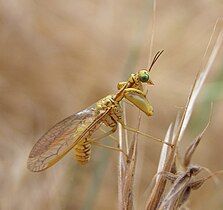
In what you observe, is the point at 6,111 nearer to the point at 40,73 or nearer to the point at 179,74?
the point at 40,73

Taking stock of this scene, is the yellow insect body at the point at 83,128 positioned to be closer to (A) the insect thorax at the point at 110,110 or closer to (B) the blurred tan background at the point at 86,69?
(A) the insect thorax at the point at 110,110

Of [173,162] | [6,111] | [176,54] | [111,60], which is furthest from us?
[176,54]

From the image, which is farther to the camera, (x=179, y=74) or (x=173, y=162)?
(x=179, y=74)

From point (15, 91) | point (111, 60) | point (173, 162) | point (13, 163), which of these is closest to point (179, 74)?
point (111, 60)

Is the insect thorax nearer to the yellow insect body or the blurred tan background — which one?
the yellow insect body

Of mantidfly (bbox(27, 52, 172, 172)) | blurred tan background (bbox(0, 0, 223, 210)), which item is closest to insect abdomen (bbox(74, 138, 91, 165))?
mantidfly (bbox(27, 52, 172, 172))

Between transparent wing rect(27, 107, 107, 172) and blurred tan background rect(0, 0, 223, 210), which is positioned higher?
blurred tan background rect(0, 0, 223, 210)
